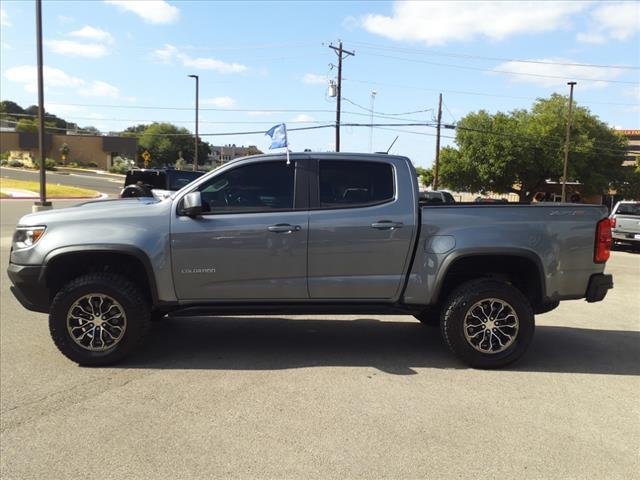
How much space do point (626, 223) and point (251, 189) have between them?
1620cm

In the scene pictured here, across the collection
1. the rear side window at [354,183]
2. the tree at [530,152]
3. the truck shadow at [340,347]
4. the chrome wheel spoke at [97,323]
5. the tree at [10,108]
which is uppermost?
the tree at [10,108]

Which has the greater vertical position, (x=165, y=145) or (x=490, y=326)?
(x=165, y=145)

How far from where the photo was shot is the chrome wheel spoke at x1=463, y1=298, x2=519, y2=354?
4.88 metres

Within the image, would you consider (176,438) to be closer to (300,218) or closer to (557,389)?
(300,218)

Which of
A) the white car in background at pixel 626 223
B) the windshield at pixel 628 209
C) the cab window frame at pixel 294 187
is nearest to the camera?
the cab window frame at pixel 294 187

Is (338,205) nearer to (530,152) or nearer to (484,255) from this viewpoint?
(484,255)

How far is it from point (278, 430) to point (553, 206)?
322 centimetres

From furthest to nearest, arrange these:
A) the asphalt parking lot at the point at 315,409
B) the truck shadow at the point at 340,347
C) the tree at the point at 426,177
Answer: the tree at the point at 426,177
the truck shadow at the point at 340,347
the asphalt parking lot at the point at 315,409

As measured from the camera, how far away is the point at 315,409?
3.97 m

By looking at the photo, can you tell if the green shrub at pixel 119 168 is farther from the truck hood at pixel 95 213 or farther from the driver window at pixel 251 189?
the driver window at pixel 251 189

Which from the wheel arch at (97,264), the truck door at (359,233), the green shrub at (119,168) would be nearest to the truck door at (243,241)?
the truck door at (359,233)

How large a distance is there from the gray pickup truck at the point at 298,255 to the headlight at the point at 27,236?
0.4 inches

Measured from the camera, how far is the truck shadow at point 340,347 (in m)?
5.02


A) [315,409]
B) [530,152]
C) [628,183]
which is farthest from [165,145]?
[315,409]
